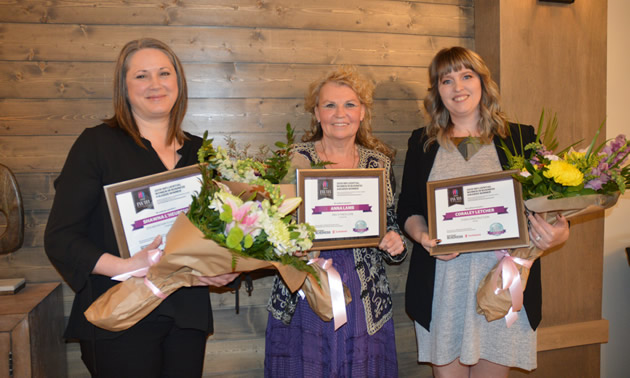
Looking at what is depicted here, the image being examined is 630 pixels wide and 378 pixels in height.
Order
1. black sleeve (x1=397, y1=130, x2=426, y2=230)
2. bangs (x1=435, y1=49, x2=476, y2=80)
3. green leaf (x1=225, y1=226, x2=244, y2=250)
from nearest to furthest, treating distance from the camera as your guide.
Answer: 1. green leaf (x1=225, y1=226, x2=244, y2=250)
2. bangs (x1=435, y1=49, x2=476, y2=80)
3. black sleeve (x1=397, y1=130, x2=426, y2=230)

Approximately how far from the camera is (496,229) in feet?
6.04

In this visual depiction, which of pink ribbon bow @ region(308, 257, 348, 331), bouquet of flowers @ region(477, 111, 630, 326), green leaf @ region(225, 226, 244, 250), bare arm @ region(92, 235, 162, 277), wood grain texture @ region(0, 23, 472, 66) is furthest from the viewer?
wood grain texture @ region(0, 23, 472, 66)

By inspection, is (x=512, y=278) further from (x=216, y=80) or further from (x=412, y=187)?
(x=216, y=80)

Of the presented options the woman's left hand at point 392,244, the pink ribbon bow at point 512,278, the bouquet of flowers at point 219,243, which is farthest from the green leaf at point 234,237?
the pink ribbon bow at point 512,278

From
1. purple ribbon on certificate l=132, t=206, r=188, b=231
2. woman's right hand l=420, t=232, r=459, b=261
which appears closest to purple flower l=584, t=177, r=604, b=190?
woman's right hand l=420, t=232, r=459, b=261

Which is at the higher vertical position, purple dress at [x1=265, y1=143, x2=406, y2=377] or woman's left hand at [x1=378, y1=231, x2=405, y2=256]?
woman's left hand at [x1=378, y1=231, x2=405, y2=256]

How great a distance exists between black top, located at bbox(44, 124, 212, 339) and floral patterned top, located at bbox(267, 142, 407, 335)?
368 mm

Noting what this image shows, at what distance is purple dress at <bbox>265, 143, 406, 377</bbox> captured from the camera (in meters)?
1.92

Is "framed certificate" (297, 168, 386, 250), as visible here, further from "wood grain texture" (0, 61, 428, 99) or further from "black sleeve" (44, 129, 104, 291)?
"wood grain texture" (0, 61, 428, 99)

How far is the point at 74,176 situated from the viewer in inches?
61.8

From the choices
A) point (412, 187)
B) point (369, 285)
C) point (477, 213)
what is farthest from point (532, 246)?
point (369, 285)

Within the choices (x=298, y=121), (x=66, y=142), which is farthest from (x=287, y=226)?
(x=66, y=142)

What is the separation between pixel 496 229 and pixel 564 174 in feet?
1.17

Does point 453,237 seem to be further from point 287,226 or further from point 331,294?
point 287,226
